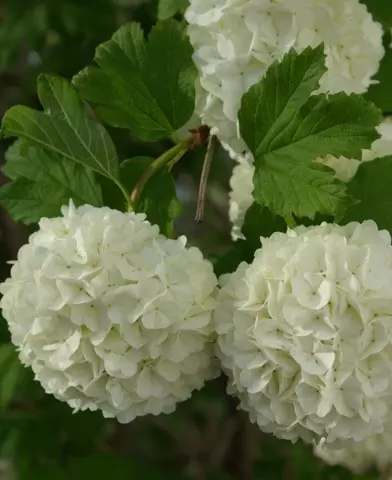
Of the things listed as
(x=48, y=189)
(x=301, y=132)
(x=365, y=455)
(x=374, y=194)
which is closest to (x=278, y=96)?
(x=301, y=132)

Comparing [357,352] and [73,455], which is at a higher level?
[357,352]

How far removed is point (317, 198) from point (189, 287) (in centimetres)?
13

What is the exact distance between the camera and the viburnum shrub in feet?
1.94

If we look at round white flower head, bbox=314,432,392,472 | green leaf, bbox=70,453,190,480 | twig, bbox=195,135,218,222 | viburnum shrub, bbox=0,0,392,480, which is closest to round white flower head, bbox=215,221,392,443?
viburnum shrub, bbox=0,0,392,480

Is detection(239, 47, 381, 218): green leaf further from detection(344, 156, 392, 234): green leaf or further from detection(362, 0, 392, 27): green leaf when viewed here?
detection(362, 0, 392, 27): green leaf

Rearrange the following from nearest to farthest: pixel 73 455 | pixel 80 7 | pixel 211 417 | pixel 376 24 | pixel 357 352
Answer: pixel 357 352, pixel 376 24, pixel 80 7, pixel 73 455, pixel 211 417

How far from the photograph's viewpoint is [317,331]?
1.90 ft

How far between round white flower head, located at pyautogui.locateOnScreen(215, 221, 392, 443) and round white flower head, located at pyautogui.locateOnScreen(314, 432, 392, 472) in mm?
362

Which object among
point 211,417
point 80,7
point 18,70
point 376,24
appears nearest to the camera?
point 376,24

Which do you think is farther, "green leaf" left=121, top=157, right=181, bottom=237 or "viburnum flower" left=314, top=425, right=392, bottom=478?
"viburnum flower" left=314, top=425, right=392, bottom=478

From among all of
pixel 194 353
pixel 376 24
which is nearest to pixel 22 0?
pixel 376 24

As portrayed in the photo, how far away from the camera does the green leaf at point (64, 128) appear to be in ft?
2.31

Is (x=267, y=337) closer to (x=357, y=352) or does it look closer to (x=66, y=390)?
(x=357, y=352)

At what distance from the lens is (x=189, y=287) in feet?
2.07
